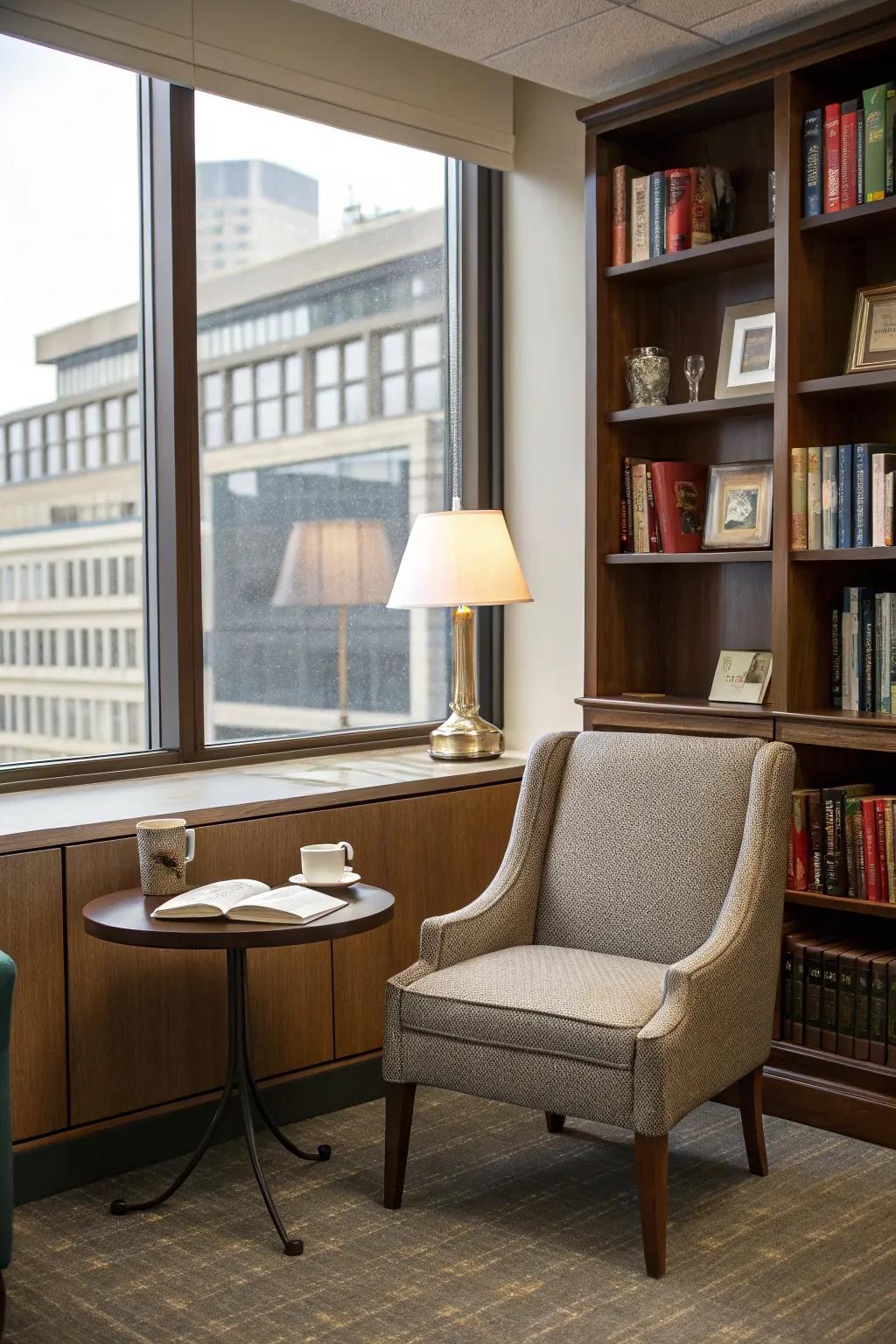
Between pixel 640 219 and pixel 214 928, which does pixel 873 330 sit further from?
pixel 214 928

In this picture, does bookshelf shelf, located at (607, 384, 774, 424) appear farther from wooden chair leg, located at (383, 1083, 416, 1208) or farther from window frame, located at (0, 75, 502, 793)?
wooden chair leg, located at (383, 1083, 416, 1208)

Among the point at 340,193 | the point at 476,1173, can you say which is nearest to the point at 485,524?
the point at 340,193

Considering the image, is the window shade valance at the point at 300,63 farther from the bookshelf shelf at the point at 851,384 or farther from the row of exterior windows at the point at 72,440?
the bookshelf shelf at the point at 851,384

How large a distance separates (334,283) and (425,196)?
0.47 meters

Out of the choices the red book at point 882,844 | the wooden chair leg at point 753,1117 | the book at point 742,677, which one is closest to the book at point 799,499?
the book at point 742,677

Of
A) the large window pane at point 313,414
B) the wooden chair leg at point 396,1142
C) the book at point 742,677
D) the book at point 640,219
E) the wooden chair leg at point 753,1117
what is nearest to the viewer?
the wooden chair leg at point 396,1142

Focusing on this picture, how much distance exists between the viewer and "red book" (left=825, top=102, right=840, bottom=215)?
3043mm

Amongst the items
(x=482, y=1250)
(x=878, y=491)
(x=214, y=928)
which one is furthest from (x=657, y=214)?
(x=482, y=1250)

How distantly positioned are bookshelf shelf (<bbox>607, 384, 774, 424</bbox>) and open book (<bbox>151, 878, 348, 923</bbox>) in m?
1.51

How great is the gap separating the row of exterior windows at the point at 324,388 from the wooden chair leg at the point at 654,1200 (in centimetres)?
213

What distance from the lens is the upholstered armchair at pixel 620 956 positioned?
8.02 ft

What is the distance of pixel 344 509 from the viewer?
396 centimetres

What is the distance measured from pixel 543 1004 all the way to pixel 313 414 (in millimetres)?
1974

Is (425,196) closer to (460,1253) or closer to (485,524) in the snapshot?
(485,524)
